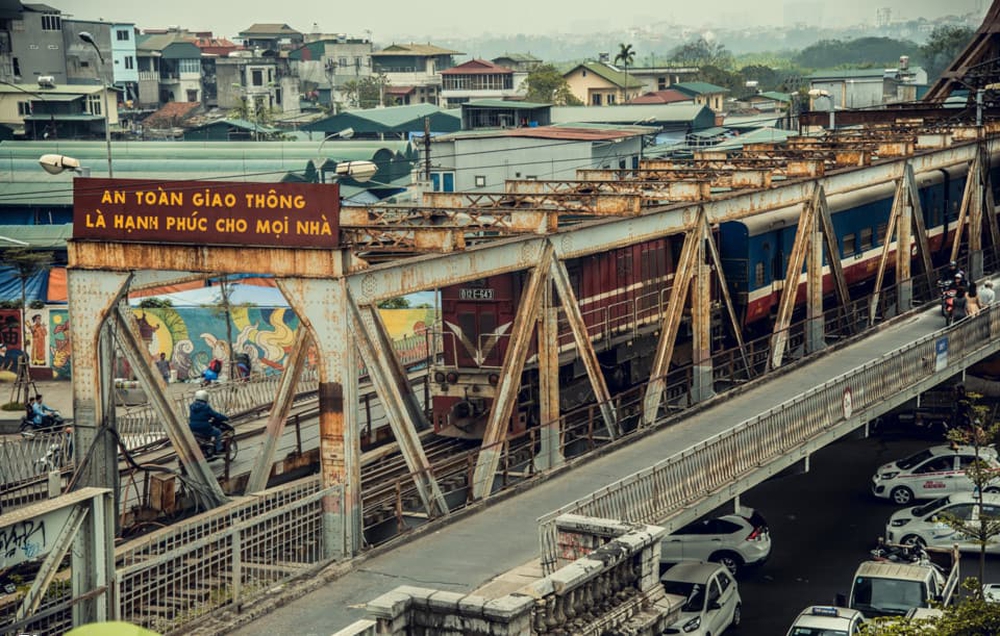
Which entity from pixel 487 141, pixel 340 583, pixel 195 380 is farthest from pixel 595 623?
pixel 487 141

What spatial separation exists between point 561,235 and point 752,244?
10720mm

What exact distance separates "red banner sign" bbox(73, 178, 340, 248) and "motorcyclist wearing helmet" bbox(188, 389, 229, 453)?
14.9 ft

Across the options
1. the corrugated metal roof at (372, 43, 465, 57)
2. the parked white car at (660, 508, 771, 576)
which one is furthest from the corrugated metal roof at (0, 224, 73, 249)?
the corrugated metal roof at (372, 43, 465, 57)

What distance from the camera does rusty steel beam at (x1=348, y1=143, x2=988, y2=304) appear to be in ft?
60.6

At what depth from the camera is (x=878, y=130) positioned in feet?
150

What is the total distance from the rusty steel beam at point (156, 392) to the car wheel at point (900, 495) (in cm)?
1912

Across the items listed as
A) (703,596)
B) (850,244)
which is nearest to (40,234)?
(850,244)

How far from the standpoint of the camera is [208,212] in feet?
60.5

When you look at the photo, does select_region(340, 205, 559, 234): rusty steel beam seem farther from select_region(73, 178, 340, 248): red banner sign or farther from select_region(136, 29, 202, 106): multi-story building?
select_region(136, 29, 202, 106): multi-story building

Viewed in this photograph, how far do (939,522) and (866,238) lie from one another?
11.6 metres

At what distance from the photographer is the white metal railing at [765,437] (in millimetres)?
18078

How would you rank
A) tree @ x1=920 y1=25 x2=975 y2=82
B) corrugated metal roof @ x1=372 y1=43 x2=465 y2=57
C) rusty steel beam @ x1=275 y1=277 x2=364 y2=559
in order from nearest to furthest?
rusty steel beam @ x1=275 y1=277 x2=364 y2=559, corrugated metal roof @ x1=372 y1=43 x2=465 y2=57, tree @ x1=920 y1=25 x2=975 y2=82

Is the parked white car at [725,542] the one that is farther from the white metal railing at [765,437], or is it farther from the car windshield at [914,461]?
the car windshield at [914,461]

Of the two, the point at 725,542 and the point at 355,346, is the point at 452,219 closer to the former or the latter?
the point at 355,346
